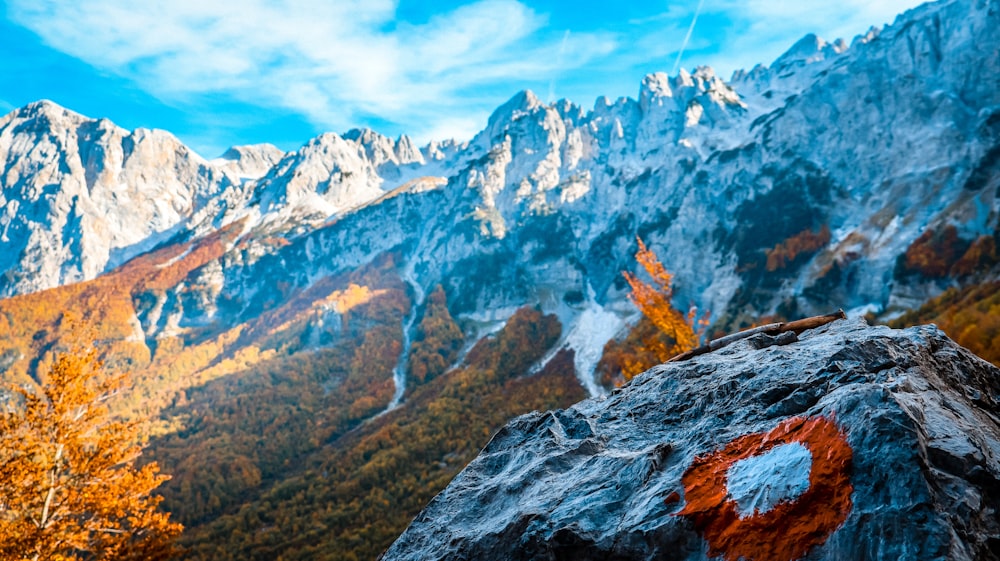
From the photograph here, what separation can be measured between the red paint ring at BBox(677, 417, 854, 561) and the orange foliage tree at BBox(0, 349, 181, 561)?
1607 centimetres

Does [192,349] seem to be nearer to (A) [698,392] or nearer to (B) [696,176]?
(B) [696,176]

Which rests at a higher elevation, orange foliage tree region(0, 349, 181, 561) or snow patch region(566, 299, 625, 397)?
orange foliage tree region(0, 349, 181, 561)

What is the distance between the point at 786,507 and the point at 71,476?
20.0 m

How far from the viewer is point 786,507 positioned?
409 cm

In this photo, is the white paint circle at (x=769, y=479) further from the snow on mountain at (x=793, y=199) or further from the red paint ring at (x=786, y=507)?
the snow on mountain at (x=793, y=199)

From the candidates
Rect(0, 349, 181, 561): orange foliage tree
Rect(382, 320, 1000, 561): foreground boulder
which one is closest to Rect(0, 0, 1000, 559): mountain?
Rect(382, 320, 1000, 561): foreground boulder

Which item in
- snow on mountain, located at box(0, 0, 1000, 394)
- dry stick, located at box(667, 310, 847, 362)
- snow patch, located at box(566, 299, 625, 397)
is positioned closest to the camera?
dry stick, located at box(667, 310, 847, 362)

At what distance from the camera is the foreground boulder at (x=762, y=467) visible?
146 inches

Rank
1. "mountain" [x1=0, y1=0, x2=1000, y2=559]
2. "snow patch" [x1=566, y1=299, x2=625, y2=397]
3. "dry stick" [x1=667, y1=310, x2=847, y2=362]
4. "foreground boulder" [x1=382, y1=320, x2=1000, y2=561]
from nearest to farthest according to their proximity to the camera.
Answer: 1. "foreground boulder" [x1=382, y1=320, x2=1000, y2=561]
2. "dry stick" [x1=667, y1=310, x2=847, y2=362]
3. "mountain" [x1=0, y1=0, x2=1000, y2=559]
4. "snow patch" [x1=566, y1=299, x2=625, y2=397]

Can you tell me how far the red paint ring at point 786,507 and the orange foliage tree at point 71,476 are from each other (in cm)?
1607

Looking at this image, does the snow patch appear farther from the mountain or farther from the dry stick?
the dry stick

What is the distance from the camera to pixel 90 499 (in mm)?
14422

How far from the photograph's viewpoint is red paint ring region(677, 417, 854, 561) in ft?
12.7

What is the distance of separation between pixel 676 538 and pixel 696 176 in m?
168
